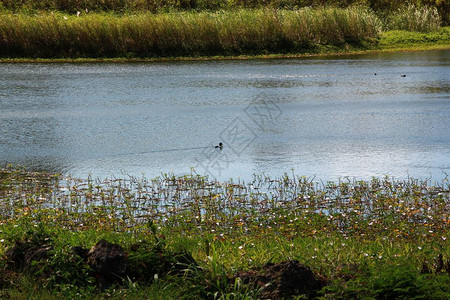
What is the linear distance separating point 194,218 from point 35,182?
2910mm

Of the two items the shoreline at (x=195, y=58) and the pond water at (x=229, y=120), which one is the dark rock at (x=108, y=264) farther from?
the shoreline at (x=195, y=58)

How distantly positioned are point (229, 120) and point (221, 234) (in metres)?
7.44

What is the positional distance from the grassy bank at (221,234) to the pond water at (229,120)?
881 millimetres

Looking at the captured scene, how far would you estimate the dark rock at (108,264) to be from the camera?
5082mm

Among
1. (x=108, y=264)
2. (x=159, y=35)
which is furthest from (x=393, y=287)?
(x=159, y=35)

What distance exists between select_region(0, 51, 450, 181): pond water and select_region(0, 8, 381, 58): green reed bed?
3.43 meters

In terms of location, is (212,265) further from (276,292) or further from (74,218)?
(74,218)

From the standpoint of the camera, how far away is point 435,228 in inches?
279

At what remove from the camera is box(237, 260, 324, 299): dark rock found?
186 inches

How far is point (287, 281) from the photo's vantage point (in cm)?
476

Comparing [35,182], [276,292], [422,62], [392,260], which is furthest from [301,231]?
[422,62]

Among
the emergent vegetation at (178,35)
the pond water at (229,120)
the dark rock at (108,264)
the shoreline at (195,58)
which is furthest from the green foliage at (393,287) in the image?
the emergent vegetation at (178,35)

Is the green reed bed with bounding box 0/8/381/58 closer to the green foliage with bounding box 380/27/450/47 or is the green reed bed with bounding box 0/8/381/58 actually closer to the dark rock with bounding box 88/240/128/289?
the green foliage with bounding box 380/27/450/47

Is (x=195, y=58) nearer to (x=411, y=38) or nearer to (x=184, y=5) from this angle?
(x=184, y=5)
